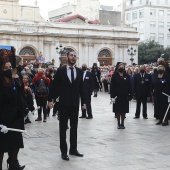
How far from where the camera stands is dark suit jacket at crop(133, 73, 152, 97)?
49.4ft

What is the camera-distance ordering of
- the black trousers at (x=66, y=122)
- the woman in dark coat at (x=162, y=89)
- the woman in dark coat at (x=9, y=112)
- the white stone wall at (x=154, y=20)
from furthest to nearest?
the white stone wall at (x=154, y=20)
the woman in dark coat at (x=162, y=89)
the black trousers at (x=66, y=122)
the woman in dark coat at (x=9, y=112)

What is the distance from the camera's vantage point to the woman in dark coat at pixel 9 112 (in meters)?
6.64

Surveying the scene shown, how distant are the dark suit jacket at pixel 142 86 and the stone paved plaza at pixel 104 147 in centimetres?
145

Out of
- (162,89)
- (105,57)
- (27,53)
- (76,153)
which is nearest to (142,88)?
(162,89)

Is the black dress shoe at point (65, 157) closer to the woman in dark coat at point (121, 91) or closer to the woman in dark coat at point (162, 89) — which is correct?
the woman in dark coat at point (121, 91)

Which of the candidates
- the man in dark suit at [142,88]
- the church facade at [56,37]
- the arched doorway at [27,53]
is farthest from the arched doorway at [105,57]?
the man in dark suit at [142,88]

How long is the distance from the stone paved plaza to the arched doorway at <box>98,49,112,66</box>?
43.2 meters

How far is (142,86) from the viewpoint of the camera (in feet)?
49.4

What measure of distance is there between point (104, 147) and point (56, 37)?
43853mm

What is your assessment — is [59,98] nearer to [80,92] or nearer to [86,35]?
Answer: [80,92]

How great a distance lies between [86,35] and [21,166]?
47.8 metres

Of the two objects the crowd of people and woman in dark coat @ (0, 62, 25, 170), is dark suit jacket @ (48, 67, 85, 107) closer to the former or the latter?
the crowd of people

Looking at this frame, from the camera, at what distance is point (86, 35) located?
179 feet

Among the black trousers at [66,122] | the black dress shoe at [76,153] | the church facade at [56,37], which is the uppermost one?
the church facade at [56,37]
